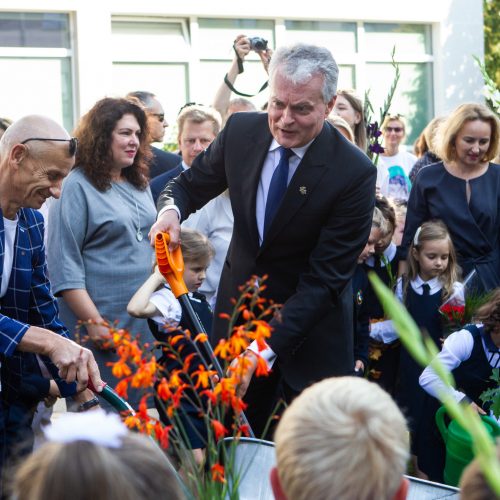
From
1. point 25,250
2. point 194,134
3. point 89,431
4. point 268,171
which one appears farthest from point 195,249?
point 89,431

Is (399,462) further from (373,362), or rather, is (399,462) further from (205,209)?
(373,362)

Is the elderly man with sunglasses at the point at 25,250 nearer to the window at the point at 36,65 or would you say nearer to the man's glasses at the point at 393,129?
the man's glasses at the point at 393,129

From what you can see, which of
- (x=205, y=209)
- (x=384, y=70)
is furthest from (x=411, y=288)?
(x=384, y=70)

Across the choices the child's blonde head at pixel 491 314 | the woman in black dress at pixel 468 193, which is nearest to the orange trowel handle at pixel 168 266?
the child's blonde head at pixel 491 314

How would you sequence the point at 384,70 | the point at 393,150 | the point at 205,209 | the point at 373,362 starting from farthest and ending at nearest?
1. the point at 384,70
2. the point at 393,150
3. the point at 373,362
4. the point at 205,209

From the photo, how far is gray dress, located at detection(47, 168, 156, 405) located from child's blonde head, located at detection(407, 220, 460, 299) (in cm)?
152

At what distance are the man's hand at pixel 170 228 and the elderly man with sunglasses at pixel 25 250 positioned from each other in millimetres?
348

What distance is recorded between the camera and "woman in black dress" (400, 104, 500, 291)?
238 inches

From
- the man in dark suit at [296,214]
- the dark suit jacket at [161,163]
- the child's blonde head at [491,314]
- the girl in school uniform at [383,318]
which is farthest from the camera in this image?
the dark suit jacket at [161,163]

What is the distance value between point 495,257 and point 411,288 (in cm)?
56

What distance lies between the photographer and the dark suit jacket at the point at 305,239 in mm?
3809

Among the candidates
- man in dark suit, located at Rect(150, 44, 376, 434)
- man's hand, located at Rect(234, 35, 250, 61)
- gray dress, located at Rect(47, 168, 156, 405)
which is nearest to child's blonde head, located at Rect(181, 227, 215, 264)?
gray dress, located at Rect(47, 168, 156, 405)

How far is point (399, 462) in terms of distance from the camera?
180 cm

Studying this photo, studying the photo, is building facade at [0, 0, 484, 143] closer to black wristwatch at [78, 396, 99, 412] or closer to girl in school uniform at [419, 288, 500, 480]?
girl in school uniform at [419, 288, 500, 480]
